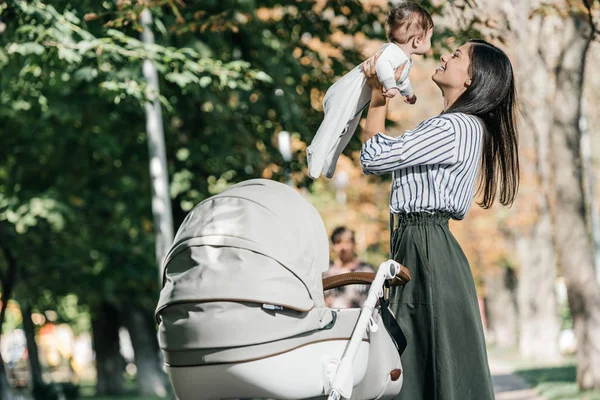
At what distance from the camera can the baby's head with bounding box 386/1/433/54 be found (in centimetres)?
483

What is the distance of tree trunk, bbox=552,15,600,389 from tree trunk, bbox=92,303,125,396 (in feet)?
53.9

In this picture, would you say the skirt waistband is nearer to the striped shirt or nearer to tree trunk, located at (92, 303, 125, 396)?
the striped shirt

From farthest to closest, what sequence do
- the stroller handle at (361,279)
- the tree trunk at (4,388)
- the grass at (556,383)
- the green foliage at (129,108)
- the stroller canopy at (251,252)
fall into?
the tree trunk at (4,388), the grass at (556,383), the green foliage at (129,108), the stroller handle at (361,279), the stroller canopy at (251,252)

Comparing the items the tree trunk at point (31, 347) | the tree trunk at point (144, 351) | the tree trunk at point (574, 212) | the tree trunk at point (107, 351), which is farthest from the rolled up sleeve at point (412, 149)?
the tree trunk at point (107, 351)

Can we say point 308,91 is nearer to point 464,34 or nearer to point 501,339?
point 464,34

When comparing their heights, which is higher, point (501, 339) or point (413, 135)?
point (413, 135)

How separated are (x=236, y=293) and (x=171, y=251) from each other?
40 centimetres

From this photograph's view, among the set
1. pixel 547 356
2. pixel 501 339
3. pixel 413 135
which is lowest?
pixel 501 339

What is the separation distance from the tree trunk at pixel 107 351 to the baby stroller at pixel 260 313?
84.3 ft

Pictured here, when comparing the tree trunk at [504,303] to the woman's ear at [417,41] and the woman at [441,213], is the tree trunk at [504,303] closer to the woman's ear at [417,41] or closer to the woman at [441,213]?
the woman at [441,213]

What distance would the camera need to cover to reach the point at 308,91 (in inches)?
584

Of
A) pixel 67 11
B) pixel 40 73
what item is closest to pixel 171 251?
pixel 67 11

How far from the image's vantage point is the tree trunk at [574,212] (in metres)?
15.1

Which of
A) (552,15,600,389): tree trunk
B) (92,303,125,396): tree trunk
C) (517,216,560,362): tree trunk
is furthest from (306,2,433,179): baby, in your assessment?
(92,303,125,396): tree trunk
